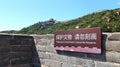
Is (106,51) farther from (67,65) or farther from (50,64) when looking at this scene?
(50,64)

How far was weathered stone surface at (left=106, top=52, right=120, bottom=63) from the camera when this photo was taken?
506 centimetres

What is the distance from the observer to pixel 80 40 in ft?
19.8

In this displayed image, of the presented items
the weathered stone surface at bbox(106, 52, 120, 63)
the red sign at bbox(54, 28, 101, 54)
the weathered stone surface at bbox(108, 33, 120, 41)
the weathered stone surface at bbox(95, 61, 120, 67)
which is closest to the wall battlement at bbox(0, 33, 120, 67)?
the weathered stone surface at bbox(95, 61, 120, 67)

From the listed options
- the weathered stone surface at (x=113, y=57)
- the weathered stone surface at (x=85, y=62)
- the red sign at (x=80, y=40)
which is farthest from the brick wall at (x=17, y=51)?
the weathered stone surface at (x=113, y=57)

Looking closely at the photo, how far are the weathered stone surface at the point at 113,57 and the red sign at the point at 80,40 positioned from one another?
0.78 feet

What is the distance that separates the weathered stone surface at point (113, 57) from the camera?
506 cm

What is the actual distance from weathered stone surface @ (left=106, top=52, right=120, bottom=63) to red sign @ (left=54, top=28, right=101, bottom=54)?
237 millimetres

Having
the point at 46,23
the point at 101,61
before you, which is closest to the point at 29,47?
the point at 101,61

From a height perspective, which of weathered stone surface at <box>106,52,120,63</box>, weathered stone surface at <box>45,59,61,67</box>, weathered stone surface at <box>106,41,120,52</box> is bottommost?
weathered stone surface at <box>45,59,61,67</box>

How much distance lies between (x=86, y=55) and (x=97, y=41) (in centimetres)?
58

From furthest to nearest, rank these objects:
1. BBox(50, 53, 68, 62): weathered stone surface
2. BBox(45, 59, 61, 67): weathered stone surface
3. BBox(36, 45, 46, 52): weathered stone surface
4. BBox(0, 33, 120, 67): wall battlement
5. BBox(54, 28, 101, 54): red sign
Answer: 1. BBox(36, 45, 46, 52): weathered stone surface
2. BBox(45, 59, 61, 67): weathered stone surface
3. BBox(50, 53, 68, 62): weathered stone surface
4. BBox(0, 33, 120, 67): wall battlement
5. BBox(54, 28, 101, 54): red sign

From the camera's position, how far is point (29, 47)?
26.8 feet

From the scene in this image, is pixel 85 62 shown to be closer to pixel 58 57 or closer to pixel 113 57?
pixel 113 57

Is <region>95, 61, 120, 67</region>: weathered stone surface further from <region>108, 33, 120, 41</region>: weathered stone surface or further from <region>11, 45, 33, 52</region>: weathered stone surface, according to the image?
<region>11, 45, 33, 52</region>: weathered stone surface
